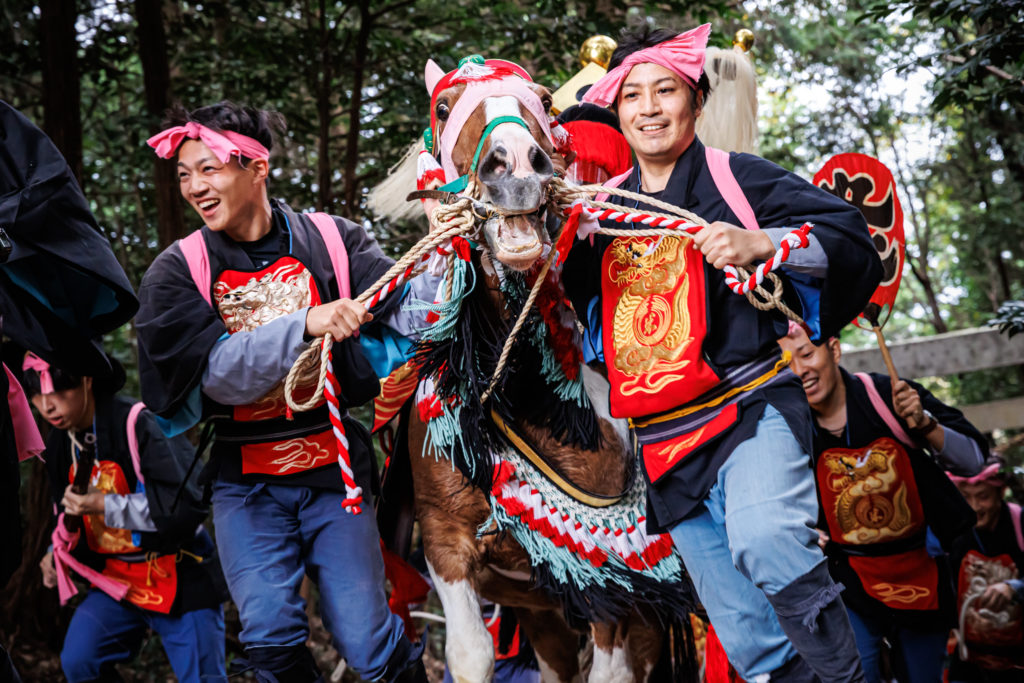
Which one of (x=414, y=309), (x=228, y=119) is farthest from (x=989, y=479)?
(x=228, y=119)

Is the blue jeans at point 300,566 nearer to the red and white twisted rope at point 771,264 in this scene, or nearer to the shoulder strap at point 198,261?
the shoulder strap at point 198,261

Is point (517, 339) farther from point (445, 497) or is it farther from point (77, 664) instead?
point (77, 664)

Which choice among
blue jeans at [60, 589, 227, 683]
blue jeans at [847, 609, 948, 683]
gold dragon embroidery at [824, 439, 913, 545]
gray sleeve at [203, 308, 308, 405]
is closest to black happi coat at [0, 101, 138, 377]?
gray sleeve at [203, 308, 308, 405]

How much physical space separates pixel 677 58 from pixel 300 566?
1.98m

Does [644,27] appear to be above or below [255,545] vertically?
above

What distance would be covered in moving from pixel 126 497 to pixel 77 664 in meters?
0.71

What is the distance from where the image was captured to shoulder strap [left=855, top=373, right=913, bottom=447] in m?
4.18

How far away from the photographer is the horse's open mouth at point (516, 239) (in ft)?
8.53

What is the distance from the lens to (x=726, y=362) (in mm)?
2615

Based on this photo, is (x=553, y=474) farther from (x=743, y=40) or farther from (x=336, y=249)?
(x=743, y=40)

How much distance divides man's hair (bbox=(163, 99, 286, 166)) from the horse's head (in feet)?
2.59

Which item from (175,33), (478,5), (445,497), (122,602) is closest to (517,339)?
(445,497)

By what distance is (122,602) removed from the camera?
4359 millimetres

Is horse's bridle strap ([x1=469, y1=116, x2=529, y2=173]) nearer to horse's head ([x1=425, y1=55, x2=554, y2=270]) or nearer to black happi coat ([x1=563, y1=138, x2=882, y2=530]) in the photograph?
horse's head ([x1=425, y1=55, x2=554, y2=270])
